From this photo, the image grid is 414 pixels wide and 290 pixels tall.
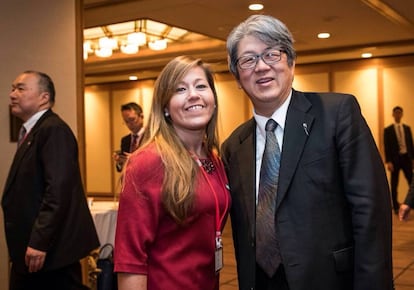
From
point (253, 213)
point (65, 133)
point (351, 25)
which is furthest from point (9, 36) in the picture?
point (351, 25)

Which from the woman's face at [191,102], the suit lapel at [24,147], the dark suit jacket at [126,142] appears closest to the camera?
the woman's face at [191,102]

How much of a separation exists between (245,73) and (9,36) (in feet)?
8.23

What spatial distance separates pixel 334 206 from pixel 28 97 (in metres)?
1.97

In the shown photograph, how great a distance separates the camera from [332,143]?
5.39 ft

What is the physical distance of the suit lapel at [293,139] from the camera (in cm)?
165

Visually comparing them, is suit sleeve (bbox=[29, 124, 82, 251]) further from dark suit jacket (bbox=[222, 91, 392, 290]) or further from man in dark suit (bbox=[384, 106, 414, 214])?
man in dark suit (bbox=[384, 106, 414, 214])

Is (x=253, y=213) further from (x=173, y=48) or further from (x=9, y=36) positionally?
(x=173, y=48)

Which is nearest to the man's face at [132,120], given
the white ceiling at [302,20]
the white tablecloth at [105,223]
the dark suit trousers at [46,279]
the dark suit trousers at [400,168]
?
the white ceiling at [302,20]

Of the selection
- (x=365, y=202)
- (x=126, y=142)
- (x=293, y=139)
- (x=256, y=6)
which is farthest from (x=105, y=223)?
(x=256, y=6)

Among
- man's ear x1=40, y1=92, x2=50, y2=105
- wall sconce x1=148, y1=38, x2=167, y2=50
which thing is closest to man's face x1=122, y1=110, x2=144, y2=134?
wall sconce x1=148, y1=38, x2=167, y2=50

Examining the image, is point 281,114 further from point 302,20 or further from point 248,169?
point 302,20

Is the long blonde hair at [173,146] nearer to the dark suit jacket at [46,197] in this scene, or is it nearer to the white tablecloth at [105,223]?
the dark suit jacket at [46,197]

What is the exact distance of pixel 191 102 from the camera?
1788mm

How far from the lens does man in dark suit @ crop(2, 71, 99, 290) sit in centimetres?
279
